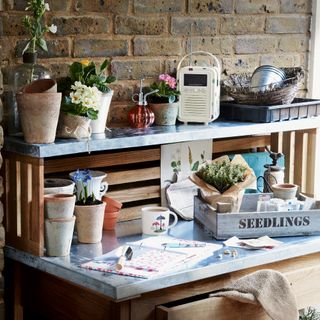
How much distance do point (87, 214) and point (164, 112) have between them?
1.74 feet

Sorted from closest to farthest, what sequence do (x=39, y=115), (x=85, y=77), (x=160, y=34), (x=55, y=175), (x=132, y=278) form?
(x=132, y=278), (x=39, y=115), (x=85, y=77), (x=55, y=175), (x=160, y=34)

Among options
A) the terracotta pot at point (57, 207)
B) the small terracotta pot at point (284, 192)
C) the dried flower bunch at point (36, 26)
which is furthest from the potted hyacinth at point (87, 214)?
the small terracotta pot at point (284, 192)

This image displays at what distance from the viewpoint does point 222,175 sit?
3.04 metres

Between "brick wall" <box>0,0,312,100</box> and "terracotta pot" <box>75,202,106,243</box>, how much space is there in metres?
0.47

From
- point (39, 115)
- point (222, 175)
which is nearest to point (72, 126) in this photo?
point (39, 115)

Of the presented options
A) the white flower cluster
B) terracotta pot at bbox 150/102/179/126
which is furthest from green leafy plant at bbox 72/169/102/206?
terracotta pot at bbox 150/102/179/126

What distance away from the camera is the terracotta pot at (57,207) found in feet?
8.82

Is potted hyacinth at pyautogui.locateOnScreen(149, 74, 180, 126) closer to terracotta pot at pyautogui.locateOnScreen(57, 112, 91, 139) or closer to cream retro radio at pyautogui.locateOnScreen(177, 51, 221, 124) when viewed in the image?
cream retro radio at pyautogui.locateOnScreen(177, 51, 221, 124)

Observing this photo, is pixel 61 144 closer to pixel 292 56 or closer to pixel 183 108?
pixel 183 108

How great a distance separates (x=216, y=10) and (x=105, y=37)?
0.54 meters

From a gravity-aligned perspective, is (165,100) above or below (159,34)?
below

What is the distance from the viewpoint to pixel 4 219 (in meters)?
2.85

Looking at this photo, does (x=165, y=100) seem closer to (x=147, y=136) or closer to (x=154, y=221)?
(x=147, y=136)

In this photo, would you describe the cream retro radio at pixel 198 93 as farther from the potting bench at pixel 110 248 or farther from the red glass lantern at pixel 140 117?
the red glass lantern at pixel 140 117
